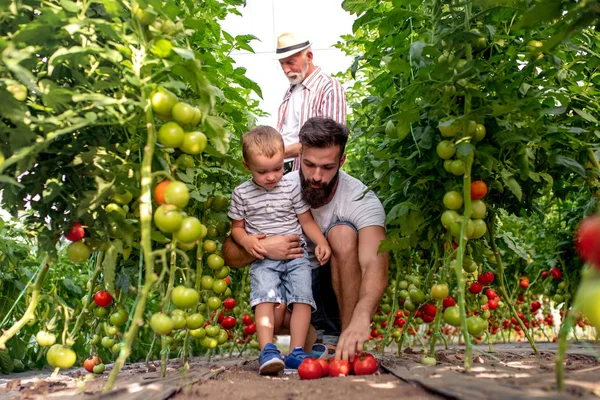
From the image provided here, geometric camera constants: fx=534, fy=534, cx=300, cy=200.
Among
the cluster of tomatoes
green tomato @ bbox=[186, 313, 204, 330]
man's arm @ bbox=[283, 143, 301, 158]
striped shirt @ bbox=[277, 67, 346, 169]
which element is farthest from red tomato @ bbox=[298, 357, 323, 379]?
striped shirt @ bbox=[277, 67, 346, 169]

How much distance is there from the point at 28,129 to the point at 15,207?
0.38m

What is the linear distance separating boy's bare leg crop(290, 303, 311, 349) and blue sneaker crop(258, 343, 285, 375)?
10.8 inches

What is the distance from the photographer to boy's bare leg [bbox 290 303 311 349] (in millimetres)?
2713

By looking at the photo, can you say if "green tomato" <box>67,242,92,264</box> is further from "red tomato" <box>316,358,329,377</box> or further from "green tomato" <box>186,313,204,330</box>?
"red tomato" <box>316,358,329,377</box>

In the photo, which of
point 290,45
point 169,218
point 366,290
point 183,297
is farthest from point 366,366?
point 290,45

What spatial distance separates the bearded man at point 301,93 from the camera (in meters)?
3.58

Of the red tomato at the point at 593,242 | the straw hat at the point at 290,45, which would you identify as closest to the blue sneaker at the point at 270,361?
the red tomato at the point at 593,242

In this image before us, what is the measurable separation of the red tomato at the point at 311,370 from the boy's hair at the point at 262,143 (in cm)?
111

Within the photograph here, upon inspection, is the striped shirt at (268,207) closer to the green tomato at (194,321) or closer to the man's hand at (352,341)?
the man's hand at (352,341)

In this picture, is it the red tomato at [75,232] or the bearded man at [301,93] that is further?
the bearded man at [301,93]

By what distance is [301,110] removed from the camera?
374cm

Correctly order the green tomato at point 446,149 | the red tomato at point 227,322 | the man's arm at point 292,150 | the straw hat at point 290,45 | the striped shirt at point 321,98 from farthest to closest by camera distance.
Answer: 1. the straw hat at point 290,45
2. the striped shirt at point 321,98
3. the man's arm at point 292,150
4. the red tomato at point 227,322
5. the green tomato at point 446,149

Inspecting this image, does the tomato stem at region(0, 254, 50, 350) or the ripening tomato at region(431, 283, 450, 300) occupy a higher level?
the ripening tomato at region(431, 283, 450, 300)

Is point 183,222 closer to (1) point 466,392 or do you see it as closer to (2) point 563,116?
(1) point 466,392
